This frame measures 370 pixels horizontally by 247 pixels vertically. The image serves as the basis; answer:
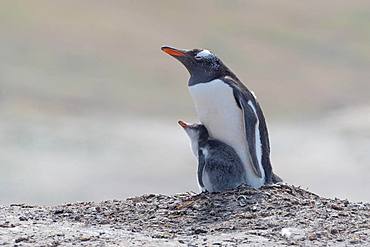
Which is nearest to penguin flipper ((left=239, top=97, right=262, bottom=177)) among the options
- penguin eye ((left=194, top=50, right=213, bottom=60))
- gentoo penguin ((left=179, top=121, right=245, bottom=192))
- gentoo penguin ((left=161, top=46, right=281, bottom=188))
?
gentoo penguin ((left=161, top=46, right=281, bottom=188))

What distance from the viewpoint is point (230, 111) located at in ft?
19.1

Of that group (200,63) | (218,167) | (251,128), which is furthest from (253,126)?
(200,63)

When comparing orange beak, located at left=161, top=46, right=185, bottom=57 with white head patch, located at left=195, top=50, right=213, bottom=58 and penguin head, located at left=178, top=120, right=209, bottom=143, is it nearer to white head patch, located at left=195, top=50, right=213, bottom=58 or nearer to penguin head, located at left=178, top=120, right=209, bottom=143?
white head patch, located at left=195, top=50, right=213, bottom=58

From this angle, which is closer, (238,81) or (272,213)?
(272,213)

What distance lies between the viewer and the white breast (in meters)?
5.81

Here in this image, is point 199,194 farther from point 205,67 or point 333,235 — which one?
point 333,235

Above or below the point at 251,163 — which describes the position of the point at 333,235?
below

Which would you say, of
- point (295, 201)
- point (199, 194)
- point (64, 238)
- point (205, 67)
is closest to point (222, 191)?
point (199, 194)

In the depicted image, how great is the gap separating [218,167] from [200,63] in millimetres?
780

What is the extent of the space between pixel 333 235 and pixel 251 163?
1.25 metres

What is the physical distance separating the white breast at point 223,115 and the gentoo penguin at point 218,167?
52 millimetres

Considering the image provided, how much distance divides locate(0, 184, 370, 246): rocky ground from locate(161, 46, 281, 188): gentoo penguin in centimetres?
20

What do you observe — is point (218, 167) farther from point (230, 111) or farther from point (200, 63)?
point (200, 63)

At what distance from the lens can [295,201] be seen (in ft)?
18.4
